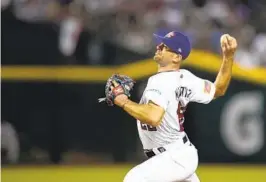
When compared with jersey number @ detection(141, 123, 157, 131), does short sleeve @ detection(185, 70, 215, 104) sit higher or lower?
higher

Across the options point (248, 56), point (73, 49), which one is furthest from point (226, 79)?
point (248, 56)

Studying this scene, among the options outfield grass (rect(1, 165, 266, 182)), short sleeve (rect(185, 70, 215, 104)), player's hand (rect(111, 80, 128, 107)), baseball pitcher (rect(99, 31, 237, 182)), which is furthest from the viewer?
outfield grass (rect(1, 165, 266, 182))

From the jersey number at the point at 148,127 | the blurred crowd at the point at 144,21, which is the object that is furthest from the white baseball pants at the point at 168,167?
the blurred crowd at the point at 144,21

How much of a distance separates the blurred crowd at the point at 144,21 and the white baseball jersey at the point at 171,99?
18.2 ft

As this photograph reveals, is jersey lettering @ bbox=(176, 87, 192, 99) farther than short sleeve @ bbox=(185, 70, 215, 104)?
No

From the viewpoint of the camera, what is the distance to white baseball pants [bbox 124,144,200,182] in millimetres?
5773

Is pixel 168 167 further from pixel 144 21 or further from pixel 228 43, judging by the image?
pixel 144 21

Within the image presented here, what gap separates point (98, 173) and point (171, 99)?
5.15 metres

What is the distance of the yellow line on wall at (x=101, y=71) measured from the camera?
11109mm

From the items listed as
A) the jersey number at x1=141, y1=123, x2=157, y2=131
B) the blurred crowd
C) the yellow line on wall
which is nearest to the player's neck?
the jersey number at x1=141, y1=123, x2=157, y2=131

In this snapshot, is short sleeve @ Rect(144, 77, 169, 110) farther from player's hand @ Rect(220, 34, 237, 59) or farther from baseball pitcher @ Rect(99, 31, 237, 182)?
player's hand @ Rect(220, 34, 237, 59)

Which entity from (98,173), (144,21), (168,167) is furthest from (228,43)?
(144,21)

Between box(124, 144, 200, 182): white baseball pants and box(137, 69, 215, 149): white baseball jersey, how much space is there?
10cm

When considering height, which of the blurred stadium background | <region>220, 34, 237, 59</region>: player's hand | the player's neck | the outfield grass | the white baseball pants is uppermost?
<region>220, 34, 237, 59</region>: player's hand
